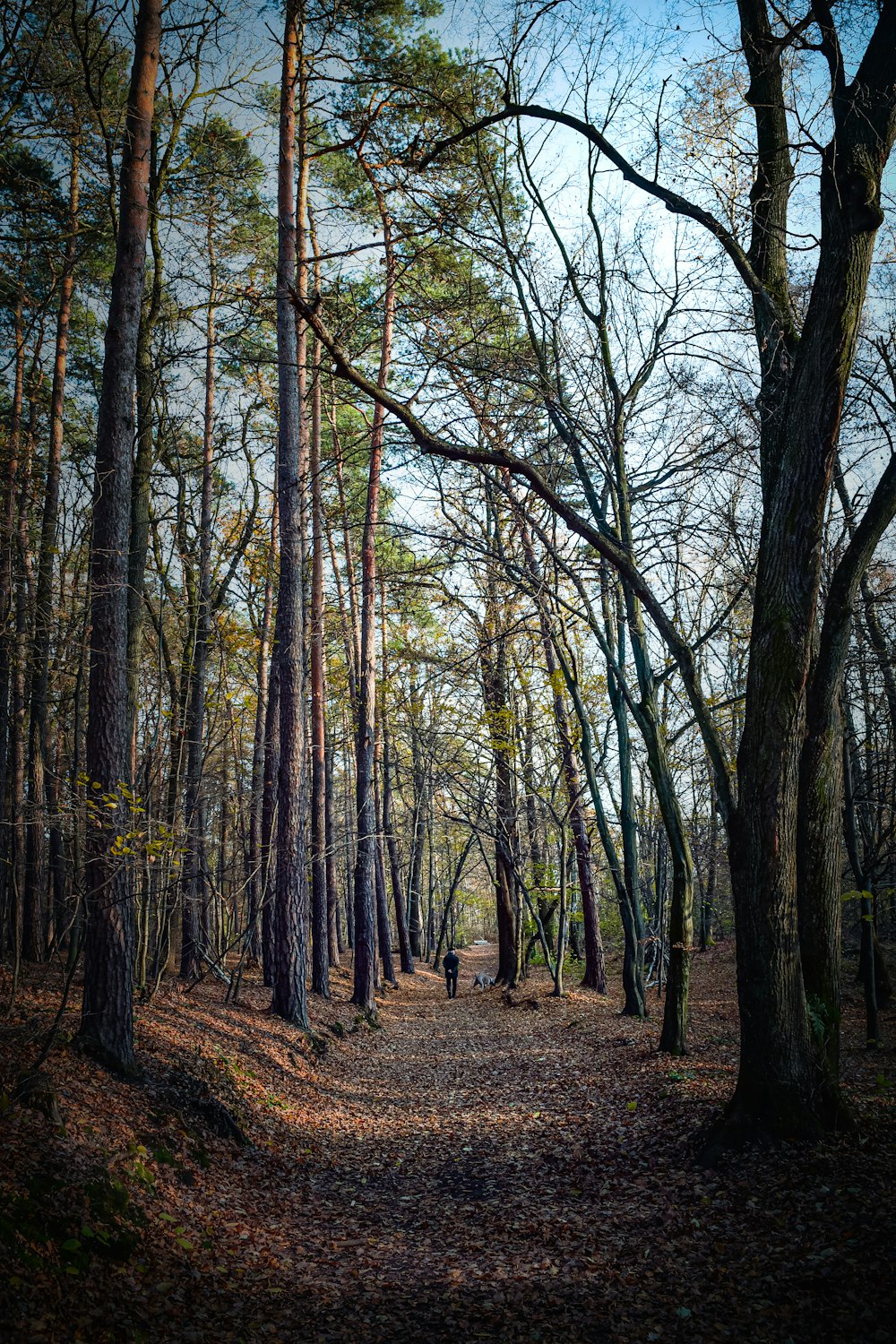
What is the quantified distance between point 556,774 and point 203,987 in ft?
28.8

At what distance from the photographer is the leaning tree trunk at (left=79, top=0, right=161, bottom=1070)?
18.7 ft

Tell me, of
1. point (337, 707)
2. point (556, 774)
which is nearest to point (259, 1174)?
point (556, 774)

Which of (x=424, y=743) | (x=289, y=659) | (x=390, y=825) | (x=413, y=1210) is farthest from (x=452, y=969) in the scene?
(x=413, y=1210)

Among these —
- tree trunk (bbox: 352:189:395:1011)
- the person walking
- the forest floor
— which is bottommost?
the person walking

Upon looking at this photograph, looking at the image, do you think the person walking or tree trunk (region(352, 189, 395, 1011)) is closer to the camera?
tree trunk (region(352, 189, 395, 1011))

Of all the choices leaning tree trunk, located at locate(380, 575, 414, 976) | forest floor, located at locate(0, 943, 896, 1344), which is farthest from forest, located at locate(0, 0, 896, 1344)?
leaning tree trunk, located at locate(380, 575, 414, 976)

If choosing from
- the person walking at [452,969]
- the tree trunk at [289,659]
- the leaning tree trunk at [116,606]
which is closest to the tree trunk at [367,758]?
the tree trunk at [289,659]

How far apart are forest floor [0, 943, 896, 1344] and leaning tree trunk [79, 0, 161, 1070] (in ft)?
1.57

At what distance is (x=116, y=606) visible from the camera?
6.19 m

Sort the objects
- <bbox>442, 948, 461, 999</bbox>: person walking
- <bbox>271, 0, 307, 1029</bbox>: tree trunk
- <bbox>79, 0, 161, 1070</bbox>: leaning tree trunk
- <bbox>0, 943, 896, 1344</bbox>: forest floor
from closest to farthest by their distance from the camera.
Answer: <bbox>0, 943, 896, 1344</bbox>: forest floor < <bbox>79, 0, 161, 1070</bbox>: leaning tree trunk < <bbox>271, 0, 307, 1029</bbox>: tree trunk < <bbox>442, 948, 461, 999</bbox>: person walking

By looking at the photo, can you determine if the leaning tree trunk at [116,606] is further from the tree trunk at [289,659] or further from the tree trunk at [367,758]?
the tree trunk at [367,758]

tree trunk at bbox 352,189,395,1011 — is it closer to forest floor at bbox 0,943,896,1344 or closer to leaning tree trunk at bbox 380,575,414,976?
leaning tree trunk at bbox 380,575,414,976

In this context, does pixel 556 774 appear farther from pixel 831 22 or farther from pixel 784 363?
pixel 831 22

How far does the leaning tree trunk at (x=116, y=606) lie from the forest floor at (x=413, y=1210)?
0.48 metres
